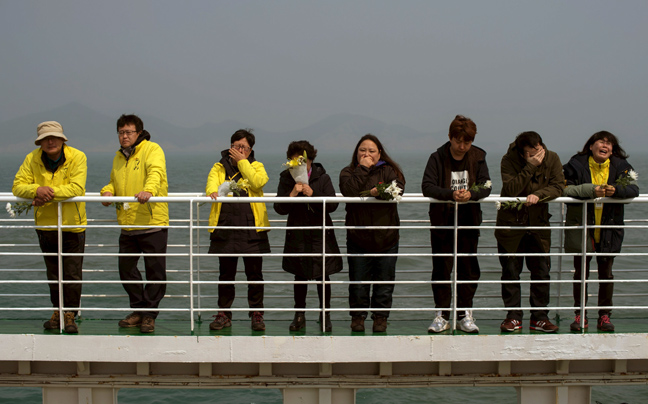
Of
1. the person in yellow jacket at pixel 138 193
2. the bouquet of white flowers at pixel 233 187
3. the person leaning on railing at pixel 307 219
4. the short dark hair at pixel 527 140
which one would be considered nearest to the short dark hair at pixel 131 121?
the person in yellow jacket at pixel 138 193

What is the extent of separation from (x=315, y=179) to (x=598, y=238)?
301 centimetres

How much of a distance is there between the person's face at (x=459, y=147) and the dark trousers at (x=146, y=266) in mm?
2958

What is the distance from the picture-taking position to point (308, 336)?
19.0 ft

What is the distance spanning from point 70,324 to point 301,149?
2922 millimetres

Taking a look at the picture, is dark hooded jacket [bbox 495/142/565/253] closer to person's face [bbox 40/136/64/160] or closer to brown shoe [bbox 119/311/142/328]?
brown shoe [bbox 119/311/142/328]

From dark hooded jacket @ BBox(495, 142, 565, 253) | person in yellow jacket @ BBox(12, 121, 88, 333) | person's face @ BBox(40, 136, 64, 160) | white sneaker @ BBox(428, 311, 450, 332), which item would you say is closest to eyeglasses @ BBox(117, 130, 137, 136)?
person in yellow jacket @ BBox(12, 121, 88, 333)

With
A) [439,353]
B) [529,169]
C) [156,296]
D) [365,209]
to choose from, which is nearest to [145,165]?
[156,296]

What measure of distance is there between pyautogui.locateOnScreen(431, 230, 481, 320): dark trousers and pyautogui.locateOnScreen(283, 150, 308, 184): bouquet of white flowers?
4.71ft

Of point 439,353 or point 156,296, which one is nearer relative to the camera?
point 439,353

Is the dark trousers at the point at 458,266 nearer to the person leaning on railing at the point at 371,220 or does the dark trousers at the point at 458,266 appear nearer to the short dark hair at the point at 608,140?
the person leaning on railing at the point at 371,220

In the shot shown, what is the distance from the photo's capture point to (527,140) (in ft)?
19.4

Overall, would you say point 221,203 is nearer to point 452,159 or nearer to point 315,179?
point 315,179

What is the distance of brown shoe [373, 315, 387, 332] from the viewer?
6.07 metres

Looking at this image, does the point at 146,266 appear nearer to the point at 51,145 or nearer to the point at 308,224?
the point at 51,145
